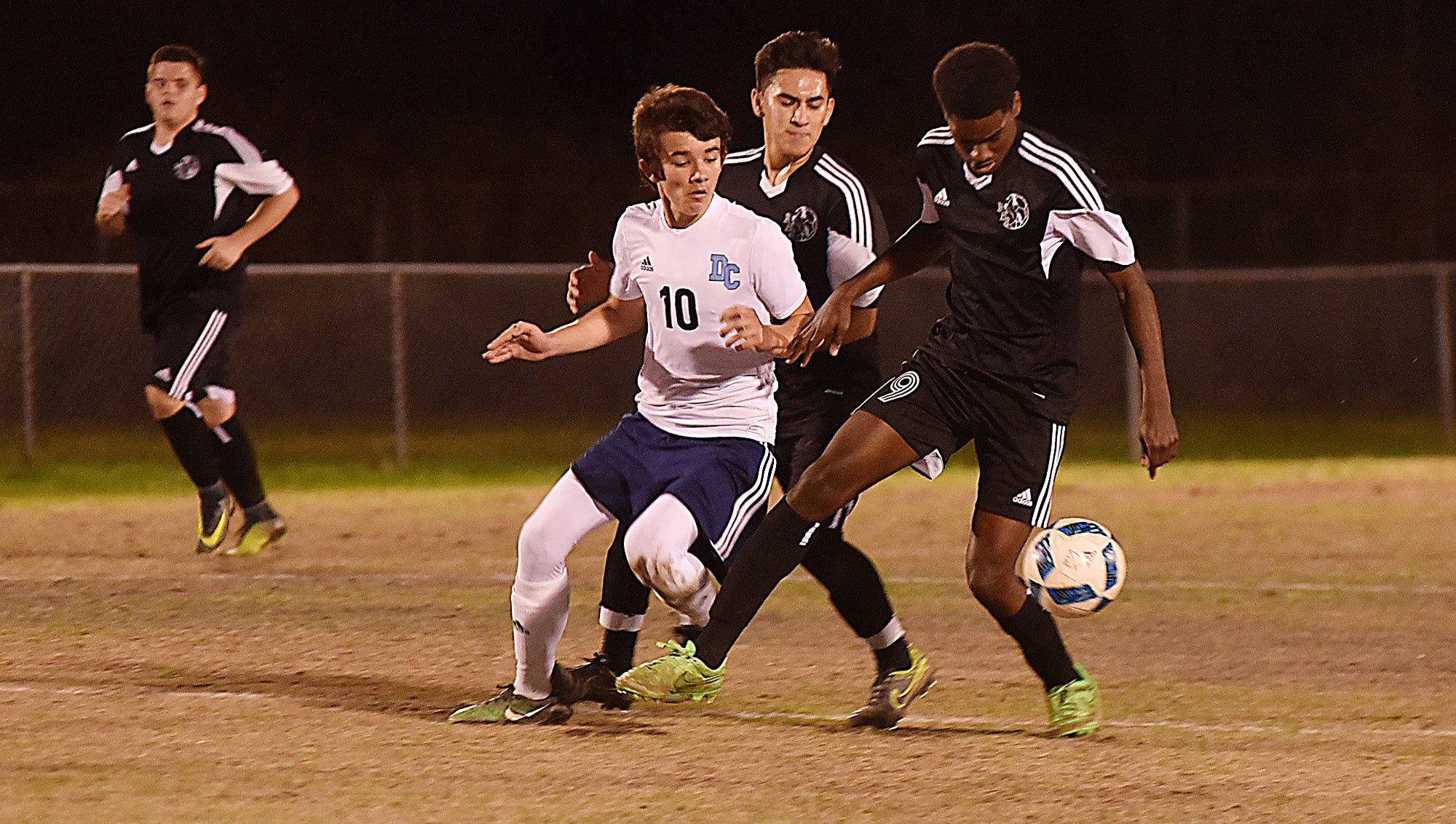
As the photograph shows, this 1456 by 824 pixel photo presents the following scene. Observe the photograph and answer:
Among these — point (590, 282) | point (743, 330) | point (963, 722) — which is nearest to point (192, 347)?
point (590, 282)

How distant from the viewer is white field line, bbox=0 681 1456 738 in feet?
19.5

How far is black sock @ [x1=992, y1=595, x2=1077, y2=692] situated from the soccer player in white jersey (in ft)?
2.80

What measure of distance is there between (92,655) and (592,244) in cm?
2098

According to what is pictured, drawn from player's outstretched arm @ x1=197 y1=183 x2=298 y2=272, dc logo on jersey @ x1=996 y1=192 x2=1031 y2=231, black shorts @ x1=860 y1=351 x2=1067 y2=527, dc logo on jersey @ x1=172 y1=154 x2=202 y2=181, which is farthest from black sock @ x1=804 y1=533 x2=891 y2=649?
dc logo on jersey @ x1=172 y1=154 x2=202 y2=181

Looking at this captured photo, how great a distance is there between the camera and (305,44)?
107 feet

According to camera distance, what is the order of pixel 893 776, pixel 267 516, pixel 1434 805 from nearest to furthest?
pixel 1434 805
pixel 893 776
pixel 267 516

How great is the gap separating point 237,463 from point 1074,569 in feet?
18.0

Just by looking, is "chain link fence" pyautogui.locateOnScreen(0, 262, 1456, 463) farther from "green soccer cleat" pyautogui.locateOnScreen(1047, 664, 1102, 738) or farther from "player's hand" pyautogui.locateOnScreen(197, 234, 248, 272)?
"green soccer cleat" pyautogui.locateOnScreen(1047, 664, 1102, 738)

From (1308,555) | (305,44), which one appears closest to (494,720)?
(1308,555)

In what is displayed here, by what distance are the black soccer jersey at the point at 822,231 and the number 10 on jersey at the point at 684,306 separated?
0.61m

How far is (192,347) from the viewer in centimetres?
1006

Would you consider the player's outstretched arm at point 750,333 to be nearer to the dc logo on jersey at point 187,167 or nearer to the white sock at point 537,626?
the white sock at point 537,626

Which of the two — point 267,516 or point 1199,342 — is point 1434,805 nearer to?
point 267,516

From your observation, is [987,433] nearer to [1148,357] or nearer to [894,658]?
[1148,357]
